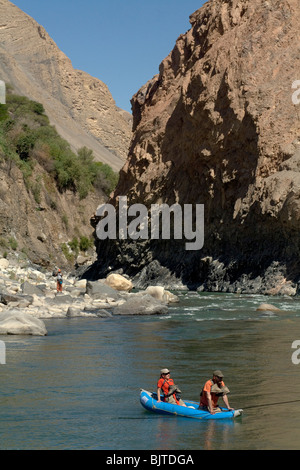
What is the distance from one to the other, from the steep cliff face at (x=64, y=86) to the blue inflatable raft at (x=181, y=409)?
347 feet

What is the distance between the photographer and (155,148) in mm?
43125

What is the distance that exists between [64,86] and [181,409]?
4789 inches

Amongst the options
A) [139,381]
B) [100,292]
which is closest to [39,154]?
[100,292]

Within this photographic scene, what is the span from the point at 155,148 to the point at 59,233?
1580cm

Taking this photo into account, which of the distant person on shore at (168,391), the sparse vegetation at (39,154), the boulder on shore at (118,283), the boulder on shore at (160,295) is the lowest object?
the boulder on shore at (118,283)

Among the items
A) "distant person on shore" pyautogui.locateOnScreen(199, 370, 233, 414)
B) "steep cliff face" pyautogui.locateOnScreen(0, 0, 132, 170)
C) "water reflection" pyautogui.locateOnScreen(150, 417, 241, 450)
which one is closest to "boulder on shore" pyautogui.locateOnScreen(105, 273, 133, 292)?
"water reflection" pyautogui.locateOnScreen(150, 417, 241, 450)

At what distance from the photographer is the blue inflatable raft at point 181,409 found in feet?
29.0

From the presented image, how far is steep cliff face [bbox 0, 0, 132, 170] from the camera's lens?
4737 inches

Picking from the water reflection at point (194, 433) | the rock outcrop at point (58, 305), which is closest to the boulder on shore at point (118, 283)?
the rock outcrop at point (58, 305)

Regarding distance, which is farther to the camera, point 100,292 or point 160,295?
point 160,295

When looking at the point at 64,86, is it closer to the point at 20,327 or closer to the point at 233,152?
the point at 233,152

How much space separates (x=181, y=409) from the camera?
9.27 m

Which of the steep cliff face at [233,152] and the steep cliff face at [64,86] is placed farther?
the steep cliff face at [64,86]
